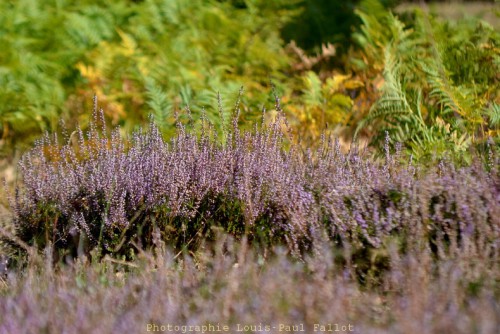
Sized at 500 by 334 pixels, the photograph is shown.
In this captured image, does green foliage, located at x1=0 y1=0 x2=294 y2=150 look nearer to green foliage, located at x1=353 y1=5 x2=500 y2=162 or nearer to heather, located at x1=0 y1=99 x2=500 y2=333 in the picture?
green foliage, located at x1=353 y1=5 x2=500 y2=162

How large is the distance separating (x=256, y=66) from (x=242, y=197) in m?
2.61

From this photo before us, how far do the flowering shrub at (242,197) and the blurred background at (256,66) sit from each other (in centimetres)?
60

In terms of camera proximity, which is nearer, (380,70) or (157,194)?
(157,194)

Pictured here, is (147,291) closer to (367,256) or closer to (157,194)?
(157,194)

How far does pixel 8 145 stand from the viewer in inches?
207

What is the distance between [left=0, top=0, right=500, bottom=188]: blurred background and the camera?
4.51 m

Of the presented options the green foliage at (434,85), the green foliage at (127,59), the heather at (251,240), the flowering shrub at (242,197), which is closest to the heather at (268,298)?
the heather at (251,240)

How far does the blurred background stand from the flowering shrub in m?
0.60

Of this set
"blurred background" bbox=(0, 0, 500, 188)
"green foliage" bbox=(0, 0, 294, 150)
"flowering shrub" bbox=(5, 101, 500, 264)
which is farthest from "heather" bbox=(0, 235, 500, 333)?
"green foliage" bbox=(0, 0, 294, 150)

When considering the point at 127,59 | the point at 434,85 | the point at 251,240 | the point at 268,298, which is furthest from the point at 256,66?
the point at 268,298

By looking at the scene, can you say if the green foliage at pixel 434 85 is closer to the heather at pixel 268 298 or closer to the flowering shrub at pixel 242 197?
the flowering shrub at pixel 242 197

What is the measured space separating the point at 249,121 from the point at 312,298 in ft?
7.01

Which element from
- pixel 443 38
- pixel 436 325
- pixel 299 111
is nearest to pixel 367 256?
pixel 436 325

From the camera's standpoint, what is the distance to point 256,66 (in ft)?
19.4
